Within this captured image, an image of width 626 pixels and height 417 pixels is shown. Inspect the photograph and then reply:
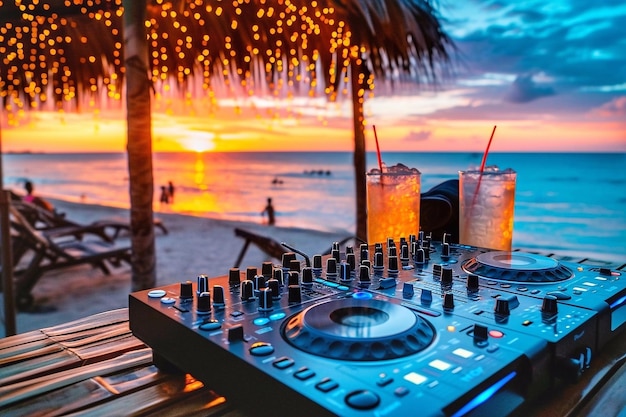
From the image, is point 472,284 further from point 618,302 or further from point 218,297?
point 218,297

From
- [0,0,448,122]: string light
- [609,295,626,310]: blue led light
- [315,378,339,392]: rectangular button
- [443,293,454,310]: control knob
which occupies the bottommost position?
[609,295,626,310]: blue led light

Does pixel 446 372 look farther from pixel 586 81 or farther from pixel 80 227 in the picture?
pixel 586 81

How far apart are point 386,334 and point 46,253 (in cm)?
361

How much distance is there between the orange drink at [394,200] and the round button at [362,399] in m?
0.86

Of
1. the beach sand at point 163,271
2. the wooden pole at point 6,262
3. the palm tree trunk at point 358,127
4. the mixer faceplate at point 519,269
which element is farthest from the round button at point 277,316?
the palm tree trunk at point 358,127

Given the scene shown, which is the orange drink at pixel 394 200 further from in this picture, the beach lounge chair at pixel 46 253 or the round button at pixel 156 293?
the beach lounge chair at pixel 46 253

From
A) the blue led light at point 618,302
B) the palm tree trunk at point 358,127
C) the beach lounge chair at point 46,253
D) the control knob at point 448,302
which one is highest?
the palm tree trunk at point 358,127

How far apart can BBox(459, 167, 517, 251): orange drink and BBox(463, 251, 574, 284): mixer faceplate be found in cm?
37

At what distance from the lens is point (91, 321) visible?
853 mm

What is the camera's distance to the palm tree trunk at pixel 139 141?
1986mm

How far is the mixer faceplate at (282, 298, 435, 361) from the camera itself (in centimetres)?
45

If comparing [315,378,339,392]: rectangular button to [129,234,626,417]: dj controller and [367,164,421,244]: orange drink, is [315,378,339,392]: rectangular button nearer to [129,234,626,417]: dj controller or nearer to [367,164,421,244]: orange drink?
[129,234,626,417]: dj controller

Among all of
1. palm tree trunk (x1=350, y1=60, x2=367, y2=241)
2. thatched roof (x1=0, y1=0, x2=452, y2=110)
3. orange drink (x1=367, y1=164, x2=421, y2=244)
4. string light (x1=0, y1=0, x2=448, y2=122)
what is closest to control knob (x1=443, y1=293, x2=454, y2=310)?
orange drink (x1=367, y1=164, x2=421, y2=244)

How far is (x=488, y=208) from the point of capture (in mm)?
1195
